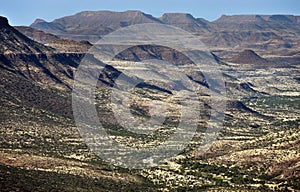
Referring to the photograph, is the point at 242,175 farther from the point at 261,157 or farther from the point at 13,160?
the point at 13,160

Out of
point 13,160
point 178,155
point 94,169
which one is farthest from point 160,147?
point 13,160

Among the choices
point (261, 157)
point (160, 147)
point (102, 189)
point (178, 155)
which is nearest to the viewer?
point (102, 189)

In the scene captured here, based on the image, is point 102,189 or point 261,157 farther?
point 261,157

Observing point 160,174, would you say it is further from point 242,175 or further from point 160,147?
point 160,147

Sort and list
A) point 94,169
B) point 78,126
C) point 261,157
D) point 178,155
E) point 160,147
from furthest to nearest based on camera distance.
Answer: point 78,126 < point 160,147 < point 178,155 < point 261,157 < point 94,169

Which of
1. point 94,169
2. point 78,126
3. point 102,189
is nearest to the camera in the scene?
point 102,189

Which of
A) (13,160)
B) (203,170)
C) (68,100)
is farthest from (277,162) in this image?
(68,100)

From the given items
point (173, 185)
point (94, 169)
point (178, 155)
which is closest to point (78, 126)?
point (178, 155)

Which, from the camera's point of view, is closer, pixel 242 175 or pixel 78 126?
pixel 242 175

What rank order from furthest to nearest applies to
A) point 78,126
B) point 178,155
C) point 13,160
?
point 78,126 < point 178,155 < point 13,160
